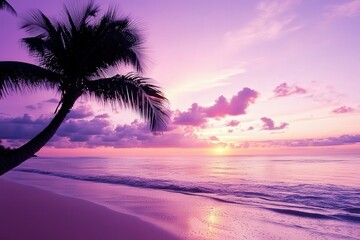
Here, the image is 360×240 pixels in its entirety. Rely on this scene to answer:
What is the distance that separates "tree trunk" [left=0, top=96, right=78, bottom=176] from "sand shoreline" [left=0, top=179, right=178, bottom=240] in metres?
2.74

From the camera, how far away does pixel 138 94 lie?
6.12 meters

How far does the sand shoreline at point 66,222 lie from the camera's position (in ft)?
24.0

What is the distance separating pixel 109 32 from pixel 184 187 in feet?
51.4

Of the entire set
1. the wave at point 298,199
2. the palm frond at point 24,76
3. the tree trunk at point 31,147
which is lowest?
the wave at point 298,199

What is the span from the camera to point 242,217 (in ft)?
36.3

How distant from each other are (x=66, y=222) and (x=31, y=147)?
424 centimetres

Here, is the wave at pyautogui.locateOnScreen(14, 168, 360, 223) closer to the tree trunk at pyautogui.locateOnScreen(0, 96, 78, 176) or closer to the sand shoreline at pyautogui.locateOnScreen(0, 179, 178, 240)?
the sand shoreline at pyautogui.locateOnScreen(0, 179, 178, 240)

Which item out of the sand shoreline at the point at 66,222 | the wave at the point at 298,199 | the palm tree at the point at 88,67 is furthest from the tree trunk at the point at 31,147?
the wave at the point at 298,199

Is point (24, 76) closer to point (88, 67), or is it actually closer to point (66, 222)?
point (88, 67)

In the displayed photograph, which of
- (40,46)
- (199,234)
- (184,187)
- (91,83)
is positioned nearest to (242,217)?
(199,234)

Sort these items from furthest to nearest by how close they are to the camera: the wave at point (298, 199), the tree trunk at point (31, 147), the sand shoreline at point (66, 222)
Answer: the wave at point (298, 199), the sand shoreline at point (66, 222), the tree trunk at point (31, 147)

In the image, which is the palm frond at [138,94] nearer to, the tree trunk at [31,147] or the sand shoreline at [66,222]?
the tree trunk at [31,147]

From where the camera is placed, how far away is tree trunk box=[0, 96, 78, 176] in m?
4.67

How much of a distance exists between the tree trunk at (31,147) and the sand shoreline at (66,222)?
274 cm
